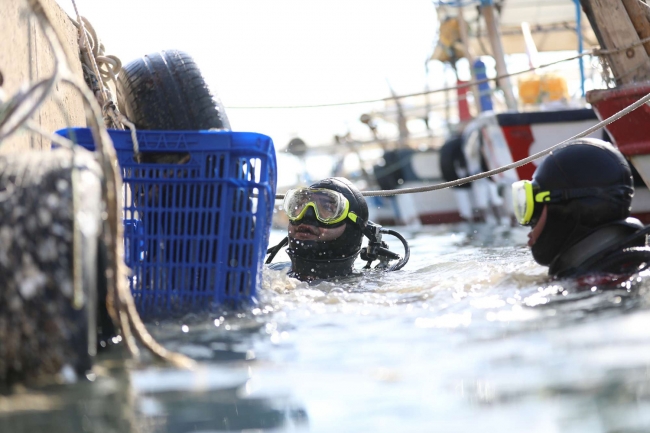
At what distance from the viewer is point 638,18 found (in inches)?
268

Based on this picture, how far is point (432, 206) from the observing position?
2050 cm

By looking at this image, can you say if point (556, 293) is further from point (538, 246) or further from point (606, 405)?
point (606, 405)

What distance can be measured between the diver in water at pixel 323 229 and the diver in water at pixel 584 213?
1.45 metres

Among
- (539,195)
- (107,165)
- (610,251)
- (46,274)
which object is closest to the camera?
(46,274)

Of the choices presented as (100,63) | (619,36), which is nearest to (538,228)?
(100,63)

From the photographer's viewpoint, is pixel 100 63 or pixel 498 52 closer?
pixel 100 63

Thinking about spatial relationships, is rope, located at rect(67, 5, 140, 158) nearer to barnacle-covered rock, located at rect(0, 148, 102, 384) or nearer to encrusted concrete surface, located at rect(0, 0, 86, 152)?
encrusted concrete surface, located at rect(0, 0, 86, 152)

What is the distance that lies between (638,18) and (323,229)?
11.5ft

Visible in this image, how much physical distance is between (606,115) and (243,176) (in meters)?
5.15

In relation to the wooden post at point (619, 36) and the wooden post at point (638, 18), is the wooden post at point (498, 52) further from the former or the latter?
the wooden post at point (638, 18)

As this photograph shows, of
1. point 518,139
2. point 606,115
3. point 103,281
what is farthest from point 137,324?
point 518,139

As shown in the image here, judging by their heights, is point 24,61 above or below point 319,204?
above

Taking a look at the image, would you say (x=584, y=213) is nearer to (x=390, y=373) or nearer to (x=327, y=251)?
(x=390, y=373)

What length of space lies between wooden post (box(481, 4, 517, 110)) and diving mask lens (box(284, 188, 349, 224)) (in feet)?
33.0
